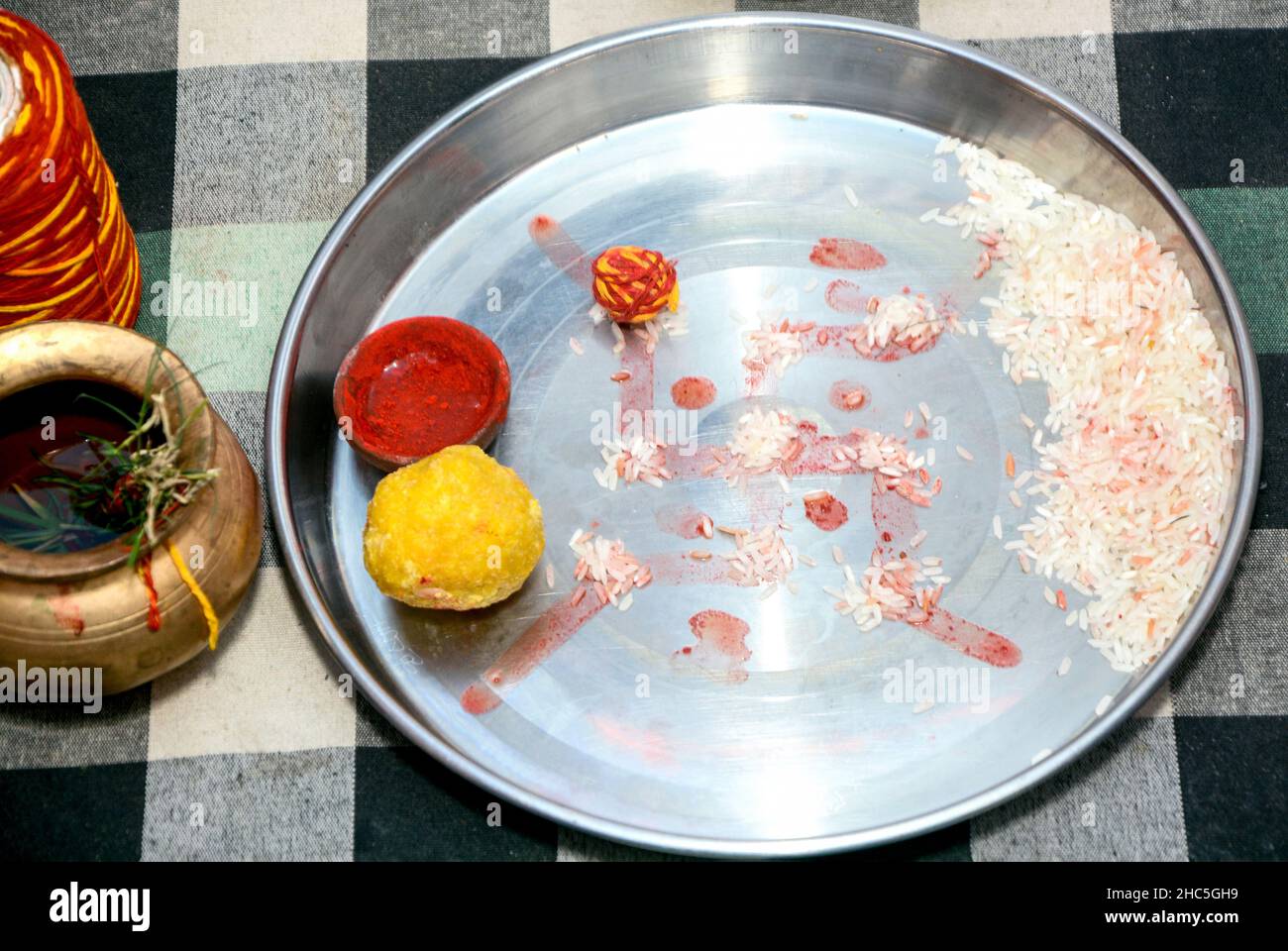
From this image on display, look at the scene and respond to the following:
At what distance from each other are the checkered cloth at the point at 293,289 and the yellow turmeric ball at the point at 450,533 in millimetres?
242

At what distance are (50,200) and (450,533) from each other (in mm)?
569

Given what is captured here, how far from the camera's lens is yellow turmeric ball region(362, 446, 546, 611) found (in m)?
1.31

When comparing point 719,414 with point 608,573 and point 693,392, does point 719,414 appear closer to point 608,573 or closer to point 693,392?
point 693,392

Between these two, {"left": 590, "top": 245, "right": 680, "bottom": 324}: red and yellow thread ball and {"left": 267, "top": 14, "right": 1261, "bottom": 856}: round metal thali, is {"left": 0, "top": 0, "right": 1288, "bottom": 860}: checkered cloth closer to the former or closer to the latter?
{"left": 267, "top": 14, "right": 1261, "bottom": 856}: round metal thali

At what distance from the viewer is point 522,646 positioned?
57.8 inches

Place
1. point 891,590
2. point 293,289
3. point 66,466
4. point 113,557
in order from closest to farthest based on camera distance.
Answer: point 113,557
point 66,466
point 891,590
point 293,289

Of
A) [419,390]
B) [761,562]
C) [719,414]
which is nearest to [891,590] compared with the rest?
[761,562]

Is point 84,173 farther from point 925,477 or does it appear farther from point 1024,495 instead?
point 1024,495

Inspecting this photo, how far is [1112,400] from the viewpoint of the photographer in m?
1.50

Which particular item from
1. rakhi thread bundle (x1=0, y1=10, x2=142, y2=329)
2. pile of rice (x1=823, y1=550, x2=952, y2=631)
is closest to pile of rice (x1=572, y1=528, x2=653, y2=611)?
pile of rice (x1=823, y1=550, x2=952, y2=631)

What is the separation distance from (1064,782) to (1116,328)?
0.55 metres


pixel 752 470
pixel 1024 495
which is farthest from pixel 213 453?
pixel 1024 495

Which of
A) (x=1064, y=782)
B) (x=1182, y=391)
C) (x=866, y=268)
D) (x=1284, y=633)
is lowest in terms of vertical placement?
(x=1064, y=782)

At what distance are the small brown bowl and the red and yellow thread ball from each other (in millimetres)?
162
